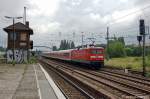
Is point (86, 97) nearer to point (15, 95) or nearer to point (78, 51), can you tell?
point (15, 95)

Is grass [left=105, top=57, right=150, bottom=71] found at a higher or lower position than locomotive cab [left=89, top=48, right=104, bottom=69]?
lower

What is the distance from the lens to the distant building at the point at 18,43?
5956cm

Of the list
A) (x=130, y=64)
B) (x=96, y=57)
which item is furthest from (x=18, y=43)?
(x=96, y=57)

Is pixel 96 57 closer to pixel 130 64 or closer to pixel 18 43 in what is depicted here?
pixel 130 64

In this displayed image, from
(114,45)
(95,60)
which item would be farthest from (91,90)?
(114,45)

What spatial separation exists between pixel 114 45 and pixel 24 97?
89.6 metres

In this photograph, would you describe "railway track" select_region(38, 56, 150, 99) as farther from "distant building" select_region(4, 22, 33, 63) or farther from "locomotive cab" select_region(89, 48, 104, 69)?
"distant building" select_region(4, 22, 33, 63)

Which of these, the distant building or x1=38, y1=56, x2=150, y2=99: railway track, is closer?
x1=38, y1=56, x2=150, y2=99: railway track

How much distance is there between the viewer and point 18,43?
62750mm

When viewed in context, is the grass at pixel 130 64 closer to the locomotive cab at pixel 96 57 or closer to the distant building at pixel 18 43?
the locomotive cab at pixel 96 57

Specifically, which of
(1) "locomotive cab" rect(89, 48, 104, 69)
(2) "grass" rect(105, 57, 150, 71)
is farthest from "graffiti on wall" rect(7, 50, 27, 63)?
(1) "locomotive cab" rect(89, 48, 104, 69)

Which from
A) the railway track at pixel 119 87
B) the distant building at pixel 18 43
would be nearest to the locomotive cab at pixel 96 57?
the railway track at pixel 119 87

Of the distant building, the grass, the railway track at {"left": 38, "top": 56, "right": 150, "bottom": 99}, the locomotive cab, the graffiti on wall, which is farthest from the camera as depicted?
the distant building

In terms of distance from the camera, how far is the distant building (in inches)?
2345
